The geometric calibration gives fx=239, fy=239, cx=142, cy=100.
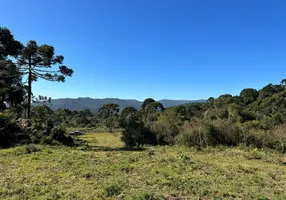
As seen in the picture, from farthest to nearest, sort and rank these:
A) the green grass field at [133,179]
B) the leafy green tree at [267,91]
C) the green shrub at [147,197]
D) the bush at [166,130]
Answer: the leafy green tree at [267,91], the bush at [166,130], the green grass field at [133,179], the green shrub at [147,197]

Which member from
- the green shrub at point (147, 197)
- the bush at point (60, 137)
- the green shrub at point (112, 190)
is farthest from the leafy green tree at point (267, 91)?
the green shrub at point (147, 197)

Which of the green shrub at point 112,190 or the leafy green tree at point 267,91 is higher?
the leafy green tree at point 267,91

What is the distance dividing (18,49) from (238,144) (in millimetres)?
13033

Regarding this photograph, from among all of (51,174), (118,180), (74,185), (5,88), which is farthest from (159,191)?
(5,88)

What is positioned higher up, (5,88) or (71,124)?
(5,88)

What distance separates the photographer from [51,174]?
6148 mm

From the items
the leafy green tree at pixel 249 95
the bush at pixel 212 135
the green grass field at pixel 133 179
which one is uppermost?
the leafy green tree at pixel 249 95

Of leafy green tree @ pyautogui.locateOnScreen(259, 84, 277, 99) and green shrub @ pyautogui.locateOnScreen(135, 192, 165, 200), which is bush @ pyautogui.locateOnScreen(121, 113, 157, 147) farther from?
leafy green tree @ pyautogui.locateOnScreen(259, 84, 277, 99)

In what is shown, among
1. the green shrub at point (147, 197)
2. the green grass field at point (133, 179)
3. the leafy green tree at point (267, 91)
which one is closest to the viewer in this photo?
the green shrub at point (147, 197)

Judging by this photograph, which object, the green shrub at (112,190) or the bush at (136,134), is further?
the bush at (136,134)

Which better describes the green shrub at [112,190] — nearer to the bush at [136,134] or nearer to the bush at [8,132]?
the bush at [136,134]

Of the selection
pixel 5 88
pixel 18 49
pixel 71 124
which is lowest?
Answer: pixel 71 124

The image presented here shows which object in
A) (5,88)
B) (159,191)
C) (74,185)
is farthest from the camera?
(5,88)

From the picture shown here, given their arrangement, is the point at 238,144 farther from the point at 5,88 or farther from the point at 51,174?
the point at 5,88
